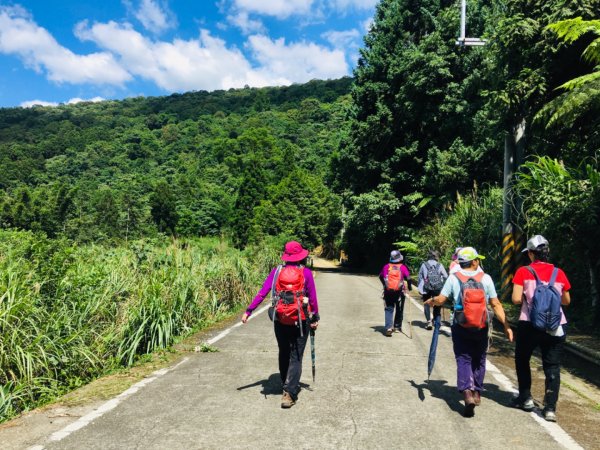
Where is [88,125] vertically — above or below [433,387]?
above

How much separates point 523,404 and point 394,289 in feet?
14.4

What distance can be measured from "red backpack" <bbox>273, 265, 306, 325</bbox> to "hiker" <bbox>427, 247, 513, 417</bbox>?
163 centimetres

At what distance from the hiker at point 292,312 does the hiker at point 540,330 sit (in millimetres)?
2323

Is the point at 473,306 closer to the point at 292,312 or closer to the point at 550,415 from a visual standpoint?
the point at 550,415

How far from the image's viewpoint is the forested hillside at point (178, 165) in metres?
62.3

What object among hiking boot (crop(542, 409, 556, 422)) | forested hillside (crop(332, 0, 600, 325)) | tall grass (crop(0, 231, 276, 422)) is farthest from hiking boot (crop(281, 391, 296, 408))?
forested hillside (crop(332, 0, 600, 325))

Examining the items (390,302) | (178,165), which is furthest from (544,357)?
(178,165)

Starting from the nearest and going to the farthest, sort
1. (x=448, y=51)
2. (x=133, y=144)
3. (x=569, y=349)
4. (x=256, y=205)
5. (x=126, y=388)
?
(x=126, y=388) < (x=569, y=349) < (x=448, y=51) < (x=256, y=205) < (x=133, y=144)

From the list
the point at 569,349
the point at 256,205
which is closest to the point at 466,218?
the point at 569,349

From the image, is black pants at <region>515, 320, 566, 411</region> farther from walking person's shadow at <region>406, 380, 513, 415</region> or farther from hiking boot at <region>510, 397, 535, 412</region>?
walking person's shadow at <region>406, 380, 513, 415</region>

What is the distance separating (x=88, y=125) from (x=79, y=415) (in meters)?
160

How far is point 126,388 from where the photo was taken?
607cm

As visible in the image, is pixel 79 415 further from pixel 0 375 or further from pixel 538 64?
pixel 538 64

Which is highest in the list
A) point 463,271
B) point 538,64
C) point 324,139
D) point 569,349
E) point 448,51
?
point 324,139
